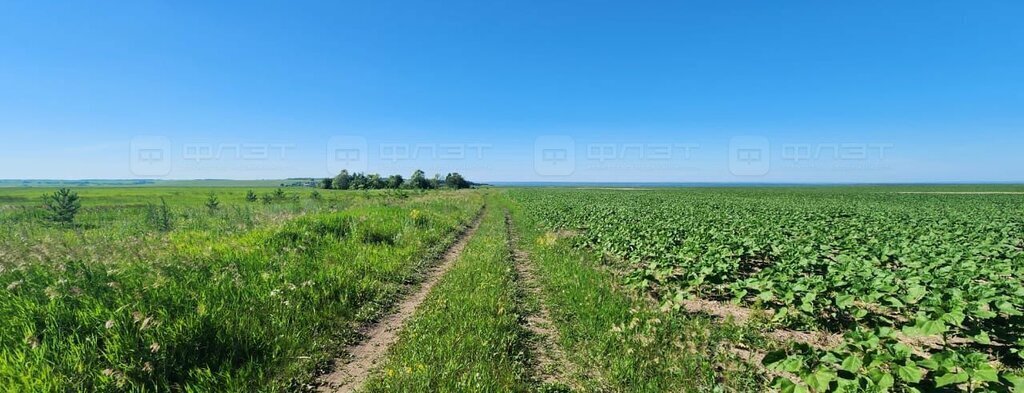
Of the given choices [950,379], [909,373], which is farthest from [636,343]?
[950,379]

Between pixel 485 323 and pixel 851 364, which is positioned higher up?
pixel 851 364

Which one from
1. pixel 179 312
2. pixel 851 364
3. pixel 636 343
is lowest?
pixel 636 343

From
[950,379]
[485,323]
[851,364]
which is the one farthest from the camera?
[485,323]

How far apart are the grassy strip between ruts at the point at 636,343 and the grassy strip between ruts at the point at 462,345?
0.76 m

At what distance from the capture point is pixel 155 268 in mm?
6508

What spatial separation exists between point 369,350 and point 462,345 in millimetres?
1310

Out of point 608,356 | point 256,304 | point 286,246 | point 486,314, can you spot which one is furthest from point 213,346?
point 286,246

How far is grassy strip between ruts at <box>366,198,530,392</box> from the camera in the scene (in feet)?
12.9

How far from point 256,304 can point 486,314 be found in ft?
11.6

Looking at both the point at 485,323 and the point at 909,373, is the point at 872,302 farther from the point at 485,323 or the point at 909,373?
the point at 485,323

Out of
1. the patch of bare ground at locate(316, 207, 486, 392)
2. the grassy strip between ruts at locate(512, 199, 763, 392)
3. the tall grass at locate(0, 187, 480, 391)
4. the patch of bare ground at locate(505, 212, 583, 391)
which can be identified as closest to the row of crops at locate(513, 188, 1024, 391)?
the grassy strip between ruts at locate(512, 199, 763, 392)

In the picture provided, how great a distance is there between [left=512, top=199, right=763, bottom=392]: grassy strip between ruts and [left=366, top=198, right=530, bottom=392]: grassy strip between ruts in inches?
30.1

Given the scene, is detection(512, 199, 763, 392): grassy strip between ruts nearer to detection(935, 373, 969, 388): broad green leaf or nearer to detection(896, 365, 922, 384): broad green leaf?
detection(896, 365, 922, 384): broad green leaf

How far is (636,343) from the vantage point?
4.85 m
